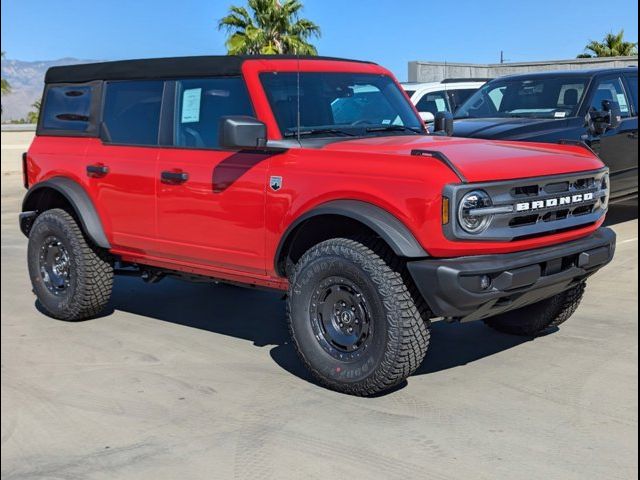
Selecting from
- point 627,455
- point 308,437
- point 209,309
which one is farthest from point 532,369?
point 209,309

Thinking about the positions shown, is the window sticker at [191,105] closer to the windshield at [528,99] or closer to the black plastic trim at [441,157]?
the black plastic trim at [441,157]

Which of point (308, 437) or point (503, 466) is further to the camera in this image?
point (308, 437)

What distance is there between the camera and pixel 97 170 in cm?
592

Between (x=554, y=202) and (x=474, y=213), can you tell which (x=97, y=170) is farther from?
(x=554, y=202)

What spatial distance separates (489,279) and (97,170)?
121 inches

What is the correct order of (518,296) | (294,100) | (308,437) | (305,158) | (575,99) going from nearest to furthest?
(308,437) → (518,296) → (305,158) → (294,100) → (575,99)

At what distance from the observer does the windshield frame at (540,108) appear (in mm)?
8859

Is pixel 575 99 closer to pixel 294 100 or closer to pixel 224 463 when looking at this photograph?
pixel 294 100

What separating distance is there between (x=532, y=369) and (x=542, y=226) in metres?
0.95

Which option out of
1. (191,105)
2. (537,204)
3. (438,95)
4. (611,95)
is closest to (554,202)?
(537,204)

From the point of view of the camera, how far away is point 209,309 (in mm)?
6699

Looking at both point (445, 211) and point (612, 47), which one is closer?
point (445, 211)

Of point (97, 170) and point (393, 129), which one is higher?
point (393, 129)

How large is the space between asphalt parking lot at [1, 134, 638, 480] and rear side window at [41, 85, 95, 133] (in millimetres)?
1504
